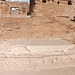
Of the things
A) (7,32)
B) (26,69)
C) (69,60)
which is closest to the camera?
(26,69)

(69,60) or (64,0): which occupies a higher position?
(64,0)

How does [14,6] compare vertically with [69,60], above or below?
above

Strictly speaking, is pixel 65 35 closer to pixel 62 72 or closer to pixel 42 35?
pixel 42 35

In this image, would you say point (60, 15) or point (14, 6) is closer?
point (60, 15)

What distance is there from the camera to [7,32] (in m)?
7.55

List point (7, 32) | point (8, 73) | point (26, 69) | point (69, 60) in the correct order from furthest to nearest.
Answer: point (7, 32) → point (69, 60) → point (26, 69) → point (8, 73)

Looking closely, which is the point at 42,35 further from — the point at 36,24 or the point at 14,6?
the point at 14,6

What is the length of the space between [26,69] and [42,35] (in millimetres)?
4758

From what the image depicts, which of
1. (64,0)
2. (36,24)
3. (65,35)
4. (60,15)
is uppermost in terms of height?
(64,0)

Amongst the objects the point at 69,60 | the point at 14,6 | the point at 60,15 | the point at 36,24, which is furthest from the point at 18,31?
the point at 14,6

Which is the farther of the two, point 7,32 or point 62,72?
point 7,32

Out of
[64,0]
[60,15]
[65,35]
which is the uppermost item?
[64,0]

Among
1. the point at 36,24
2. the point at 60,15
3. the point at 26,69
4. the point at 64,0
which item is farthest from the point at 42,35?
the point at 26,69

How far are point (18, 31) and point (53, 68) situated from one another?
15.4 feet
